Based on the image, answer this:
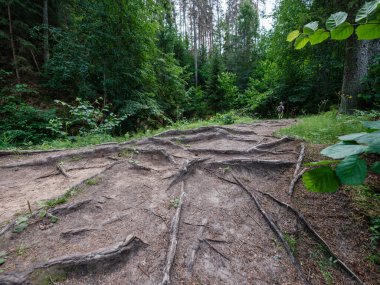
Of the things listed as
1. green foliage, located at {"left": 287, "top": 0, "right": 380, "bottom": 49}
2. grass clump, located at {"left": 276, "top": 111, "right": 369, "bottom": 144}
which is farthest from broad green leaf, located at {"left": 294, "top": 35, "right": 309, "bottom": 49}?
grass clump, located at {"left": 276, "top": 111, "right": 369, "bottom": 144}

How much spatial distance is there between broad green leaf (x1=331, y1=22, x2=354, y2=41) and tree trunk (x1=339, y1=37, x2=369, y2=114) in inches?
285

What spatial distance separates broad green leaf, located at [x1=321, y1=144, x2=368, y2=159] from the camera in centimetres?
67

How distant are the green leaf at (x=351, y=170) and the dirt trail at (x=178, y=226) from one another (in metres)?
1.91

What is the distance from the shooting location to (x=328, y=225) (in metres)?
2.68

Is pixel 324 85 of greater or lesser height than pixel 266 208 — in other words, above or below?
above

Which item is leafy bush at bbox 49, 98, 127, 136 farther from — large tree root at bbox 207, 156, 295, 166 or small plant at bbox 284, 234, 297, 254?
small plant at bbox 284, 234, 297, 254

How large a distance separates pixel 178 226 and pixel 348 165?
2.34 metres

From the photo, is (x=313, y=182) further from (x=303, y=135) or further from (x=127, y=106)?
(x=127, y=106)

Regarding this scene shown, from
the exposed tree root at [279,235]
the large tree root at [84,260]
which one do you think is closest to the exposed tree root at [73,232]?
the large tree root at [84,260]

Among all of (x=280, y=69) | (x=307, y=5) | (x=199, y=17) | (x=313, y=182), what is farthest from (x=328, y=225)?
(x=199, y=17)

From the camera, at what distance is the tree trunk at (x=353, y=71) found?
241 inches

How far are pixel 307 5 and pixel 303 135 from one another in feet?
30.8

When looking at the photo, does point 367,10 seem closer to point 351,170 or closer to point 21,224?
point 351,170

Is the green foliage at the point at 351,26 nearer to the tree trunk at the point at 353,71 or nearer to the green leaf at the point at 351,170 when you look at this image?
the green leaf at the point at 351,170
